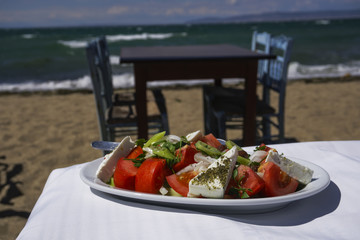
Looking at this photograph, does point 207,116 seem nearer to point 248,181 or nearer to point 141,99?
point 141,99

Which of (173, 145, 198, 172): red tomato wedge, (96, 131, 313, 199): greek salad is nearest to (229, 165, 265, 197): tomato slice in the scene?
(96, 131, 313, 199): greek salad

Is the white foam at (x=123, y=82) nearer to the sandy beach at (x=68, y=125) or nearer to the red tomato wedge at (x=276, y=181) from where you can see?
the sandy beach at (x=68, y=125)

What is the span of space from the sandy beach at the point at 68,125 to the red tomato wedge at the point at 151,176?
5.58ft

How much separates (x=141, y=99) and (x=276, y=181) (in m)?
1.69

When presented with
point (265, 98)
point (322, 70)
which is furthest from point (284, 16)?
point (265, 98)

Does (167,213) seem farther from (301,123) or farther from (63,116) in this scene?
(63,116)

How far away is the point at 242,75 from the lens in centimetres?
232

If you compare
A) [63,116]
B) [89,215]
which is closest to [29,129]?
[63,116]

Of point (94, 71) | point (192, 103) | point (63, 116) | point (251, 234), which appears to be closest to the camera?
point (251, 234)

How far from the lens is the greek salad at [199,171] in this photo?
2.15 feet

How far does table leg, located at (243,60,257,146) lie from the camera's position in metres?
2.31

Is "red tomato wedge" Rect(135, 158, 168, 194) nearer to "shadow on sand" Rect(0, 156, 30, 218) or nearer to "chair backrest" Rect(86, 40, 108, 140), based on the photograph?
"chair backrest" Rect(86, 40, 108, 140)

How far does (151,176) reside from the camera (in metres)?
0.68

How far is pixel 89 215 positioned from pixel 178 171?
20 cm
